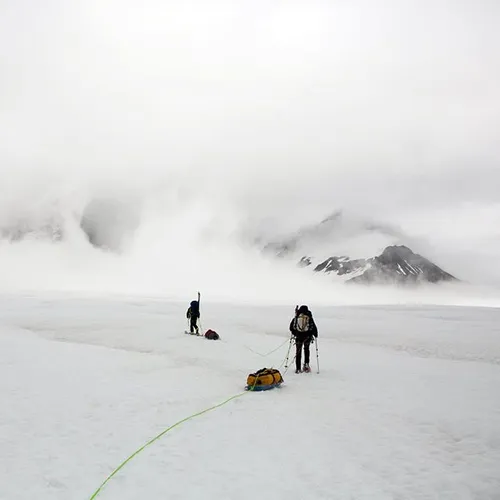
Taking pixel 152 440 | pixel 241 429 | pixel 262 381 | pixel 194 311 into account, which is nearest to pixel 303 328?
pixel 262 381

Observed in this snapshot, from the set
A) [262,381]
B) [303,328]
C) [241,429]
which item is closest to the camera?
[241,429]

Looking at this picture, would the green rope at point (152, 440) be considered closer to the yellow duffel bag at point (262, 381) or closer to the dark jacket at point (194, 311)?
the yellow duffel bag at point (262, 381)

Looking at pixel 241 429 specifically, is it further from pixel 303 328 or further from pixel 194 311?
pixel 194 311

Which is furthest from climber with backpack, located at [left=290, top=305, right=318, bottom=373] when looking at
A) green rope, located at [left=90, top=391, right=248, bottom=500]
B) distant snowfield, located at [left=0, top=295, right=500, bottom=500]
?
green rope, located at [left=90, top=391, right=248, bottom=500]

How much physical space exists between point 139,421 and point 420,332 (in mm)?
32603

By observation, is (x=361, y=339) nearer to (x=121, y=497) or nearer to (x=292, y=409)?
(x=292, y=409)

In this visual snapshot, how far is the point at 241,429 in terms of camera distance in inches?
402

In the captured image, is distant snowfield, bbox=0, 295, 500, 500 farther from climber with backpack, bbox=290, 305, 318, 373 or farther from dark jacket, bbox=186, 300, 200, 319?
dark jacket, bbox=186, 300, 200, 319

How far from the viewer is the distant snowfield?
295 inches

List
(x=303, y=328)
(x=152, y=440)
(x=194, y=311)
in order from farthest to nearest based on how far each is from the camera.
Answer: (x=194, y=311)
(x=303, y=328)
(x=152, y=440)

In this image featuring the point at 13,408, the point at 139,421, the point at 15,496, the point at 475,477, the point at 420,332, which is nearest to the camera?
the point at 15,496

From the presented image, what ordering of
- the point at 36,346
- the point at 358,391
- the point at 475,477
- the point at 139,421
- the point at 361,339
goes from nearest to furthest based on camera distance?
the point at 475,477, the point at 139,421, the point at 358,391, the point at 36,346, the point at 361,339

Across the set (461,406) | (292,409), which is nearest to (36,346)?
(292,409)

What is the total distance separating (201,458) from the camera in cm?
857
